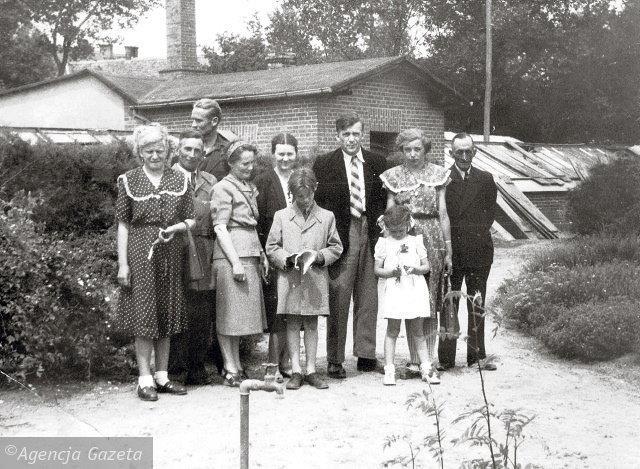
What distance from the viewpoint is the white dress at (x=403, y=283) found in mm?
6910

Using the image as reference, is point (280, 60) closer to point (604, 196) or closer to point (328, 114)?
point (328, 114)

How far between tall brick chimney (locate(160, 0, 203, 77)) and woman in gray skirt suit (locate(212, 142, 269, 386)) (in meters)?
19.9

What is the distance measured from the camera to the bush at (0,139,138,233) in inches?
328

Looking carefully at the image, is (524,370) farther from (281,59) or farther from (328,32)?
(328,32)

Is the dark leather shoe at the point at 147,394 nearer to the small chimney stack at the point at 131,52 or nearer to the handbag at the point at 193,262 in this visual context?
the handbag at the point at 193,262

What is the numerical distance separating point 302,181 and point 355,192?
58cm

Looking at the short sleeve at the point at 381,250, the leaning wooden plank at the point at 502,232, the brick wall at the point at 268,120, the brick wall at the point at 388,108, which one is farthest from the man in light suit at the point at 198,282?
the leaning wooden plank at the point at 502,232

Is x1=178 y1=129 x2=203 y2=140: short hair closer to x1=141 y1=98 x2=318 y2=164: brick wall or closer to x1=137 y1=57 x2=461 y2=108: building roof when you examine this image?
x1=141 y1=98 x2=318 y2=164: brick wall

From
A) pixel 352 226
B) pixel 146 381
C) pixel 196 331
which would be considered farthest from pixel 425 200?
pixel 146 381

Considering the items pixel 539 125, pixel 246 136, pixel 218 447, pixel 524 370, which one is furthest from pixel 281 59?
pixel 218 447

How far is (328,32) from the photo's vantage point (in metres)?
44.0

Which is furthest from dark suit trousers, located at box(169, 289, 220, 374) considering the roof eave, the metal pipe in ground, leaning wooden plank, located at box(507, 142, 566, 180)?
leaning wooden plank, located at box(507, 142, 566, 180)

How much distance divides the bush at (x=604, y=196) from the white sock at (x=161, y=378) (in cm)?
1099

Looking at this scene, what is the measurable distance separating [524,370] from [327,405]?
2.20 m
